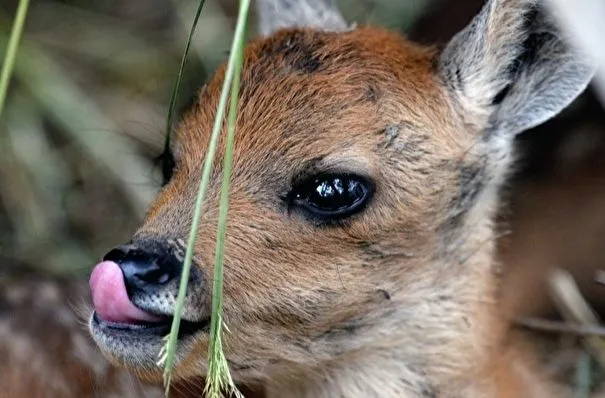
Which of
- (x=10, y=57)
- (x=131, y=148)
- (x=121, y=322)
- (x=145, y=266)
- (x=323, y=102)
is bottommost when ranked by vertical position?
(x=121, y=322)

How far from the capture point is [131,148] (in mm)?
5504

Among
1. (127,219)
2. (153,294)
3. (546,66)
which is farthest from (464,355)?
(127,219)

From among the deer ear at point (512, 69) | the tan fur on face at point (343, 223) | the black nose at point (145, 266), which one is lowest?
the black nose at point (145, 266)

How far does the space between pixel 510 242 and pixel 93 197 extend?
2.07 m

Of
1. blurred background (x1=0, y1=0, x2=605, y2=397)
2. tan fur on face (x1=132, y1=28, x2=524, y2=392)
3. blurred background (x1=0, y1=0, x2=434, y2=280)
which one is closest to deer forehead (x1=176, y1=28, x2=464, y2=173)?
tan fur on face (x1=132, y1=28, x2=524, y2=392)

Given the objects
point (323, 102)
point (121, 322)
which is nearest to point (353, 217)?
point (323, 102)

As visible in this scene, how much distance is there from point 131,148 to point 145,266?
268 centimetres

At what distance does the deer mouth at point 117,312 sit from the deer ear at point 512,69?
121cm

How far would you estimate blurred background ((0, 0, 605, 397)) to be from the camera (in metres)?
5.29

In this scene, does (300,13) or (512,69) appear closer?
(512,69)

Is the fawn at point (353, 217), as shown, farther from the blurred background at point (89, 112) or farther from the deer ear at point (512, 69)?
→ the blurred background at point (89, 112)

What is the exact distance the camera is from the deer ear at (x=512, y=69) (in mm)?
3525

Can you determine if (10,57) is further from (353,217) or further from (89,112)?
(89,112)

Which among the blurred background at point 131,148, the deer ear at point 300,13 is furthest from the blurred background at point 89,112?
the deer ear at point 300,13
